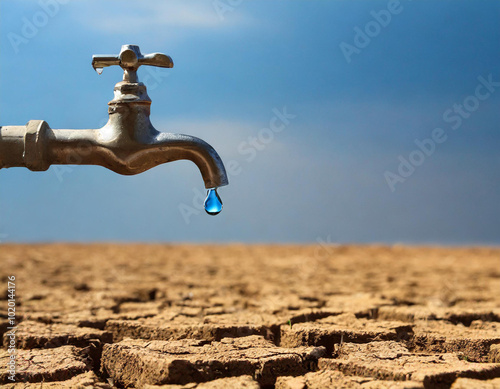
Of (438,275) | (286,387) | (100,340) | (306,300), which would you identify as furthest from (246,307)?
(438,275)

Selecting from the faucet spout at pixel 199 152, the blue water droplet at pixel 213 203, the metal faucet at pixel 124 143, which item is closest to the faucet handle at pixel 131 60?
the metal faucet at pixel 124 143

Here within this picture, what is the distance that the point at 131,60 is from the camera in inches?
81.5

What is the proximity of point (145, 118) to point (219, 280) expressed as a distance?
3.61 m

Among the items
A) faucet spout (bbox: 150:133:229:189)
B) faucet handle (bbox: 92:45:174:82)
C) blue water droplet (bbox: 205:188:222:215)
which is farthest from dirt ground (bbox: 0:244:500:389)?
faucet handle (bbox: 92:45:174:82)

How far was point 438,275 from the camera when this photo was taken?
640 cm

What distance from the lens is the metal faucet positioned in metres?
1.99

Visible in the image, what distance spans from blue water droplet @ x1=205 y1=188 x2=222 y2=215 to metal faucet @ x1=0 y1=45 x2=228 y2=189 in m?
0.02

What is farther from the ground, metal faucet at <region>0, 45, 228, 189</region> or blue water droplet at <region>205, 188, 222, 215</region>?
metal faucet at <region>0, 45, 228, 189</region>

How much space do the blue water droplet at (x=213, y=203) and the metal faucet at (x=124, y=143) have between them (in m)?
0.02

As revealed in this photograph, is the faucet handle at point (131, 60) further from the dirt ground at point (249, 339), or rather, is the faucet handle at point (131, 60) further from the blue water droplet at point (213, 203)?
the dirt ground at point (249, 339)

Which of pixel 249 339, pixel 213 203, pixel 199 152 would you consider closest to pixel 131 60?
pixel 199 152

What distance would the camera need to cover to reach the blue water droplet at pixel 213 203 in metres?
2.00

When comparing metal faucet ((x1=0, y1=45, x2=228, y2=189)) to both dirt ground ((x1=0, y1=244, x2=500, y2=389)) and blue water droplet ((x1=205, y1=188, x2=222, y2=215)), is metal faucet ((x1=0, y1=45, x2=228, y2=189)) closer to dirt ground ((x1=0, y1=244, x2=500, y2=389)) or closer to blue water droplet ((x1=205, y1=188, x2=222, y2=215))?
blue water droplet ((x1=205, y1=188, x2=222, y2=215))

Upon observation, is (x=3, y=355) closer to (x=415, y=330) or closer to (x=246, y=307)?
(x=246, y=307)
